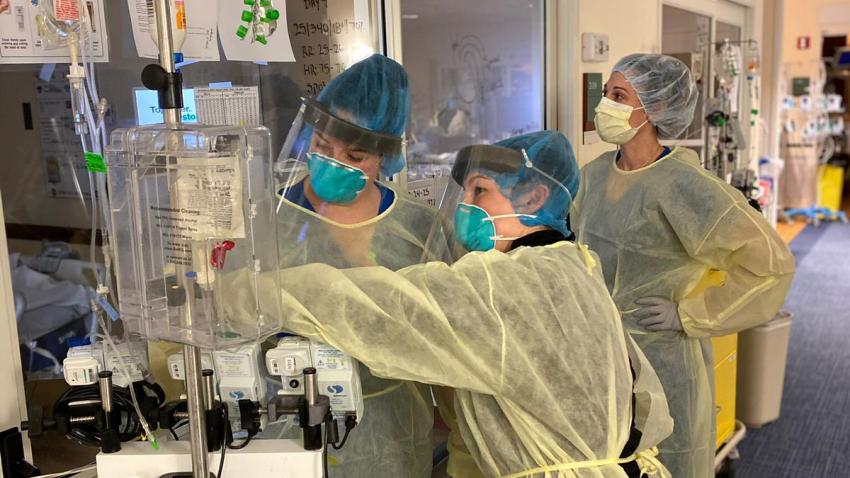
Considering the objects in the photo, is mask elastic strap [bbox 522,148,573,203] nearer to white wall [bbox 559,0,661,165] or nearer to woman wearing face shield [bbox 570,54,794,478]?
woman wearing face shield [bbox 570,54,794,478]

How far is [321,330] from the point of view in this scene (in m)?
1.14

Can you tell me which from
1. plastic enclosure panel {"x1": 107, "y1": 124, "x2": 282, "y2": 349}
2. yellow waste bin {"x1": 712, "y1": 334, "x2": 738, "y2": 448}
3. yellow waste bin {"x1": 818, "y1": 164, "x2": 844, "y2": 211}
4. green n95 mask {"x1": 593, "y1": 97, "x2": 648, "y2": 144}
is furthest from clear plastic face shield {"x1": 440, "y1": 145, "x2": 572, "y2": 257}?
yellow waste bin {"x1": 818, "y1": 164, "x2": 844, "y2": 211}

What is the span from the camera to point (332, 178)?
1385 mm

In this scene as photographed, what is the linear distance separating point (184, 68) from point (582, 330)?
3.11 ft

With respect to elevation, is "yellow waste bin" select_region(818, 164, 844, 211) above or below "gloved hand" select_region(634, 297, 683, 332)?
below

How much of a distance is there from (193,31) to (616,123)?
1.30 m

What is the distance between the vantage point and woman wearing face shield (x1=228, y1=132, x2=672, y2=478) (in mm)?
1151

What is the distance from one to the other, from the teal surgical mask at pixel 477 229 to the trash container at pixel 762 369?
94.3 inches

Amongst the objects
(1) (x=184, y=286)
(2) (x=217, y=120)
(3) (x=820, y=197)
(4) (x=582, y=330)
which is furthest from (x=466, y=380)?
(3) (x=820, y=197)

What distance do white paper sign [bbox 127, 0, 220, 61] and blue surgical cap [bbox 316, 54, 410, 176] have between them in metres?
0.30

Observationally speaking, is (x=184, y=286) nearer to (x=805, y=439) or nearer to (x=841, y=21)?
(x=805, y=439)

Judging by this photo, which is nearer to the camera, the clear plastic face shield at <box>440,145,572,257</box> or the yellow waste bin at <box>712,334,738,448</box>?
the clear plastic face shield at <box>440,145,572,257</box>

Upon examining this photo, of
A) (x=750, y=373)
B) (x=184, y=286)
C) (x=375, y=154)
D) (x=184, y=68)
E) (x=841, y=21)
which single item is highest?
(x=841, y=21)

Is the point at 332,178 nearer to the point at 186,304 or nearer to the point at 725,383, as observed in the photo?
the point at 186,304
